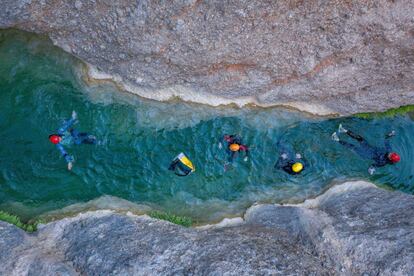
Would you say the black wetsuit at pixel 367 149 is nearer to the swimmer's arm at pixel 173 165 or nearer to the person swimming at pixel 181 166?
the person swimming at pixel 181 166

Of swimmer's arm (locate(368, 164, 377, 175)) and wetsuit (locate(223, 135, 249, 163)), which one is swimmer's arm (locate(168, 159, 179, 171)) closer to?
wetsuit (locate(223, 135, 249, 163))

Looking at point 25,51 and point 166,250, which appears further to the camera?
point 25,51

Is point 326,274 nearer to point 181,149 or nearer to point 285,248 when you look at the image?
point 285,248

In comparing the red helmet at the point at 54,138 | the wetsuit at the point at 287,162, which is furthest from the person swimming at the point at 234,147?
the red helmet at the point at 54,138

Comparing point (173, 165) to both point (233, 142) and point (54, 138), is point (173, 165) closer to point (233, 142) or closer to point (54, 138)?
point (233, 142)

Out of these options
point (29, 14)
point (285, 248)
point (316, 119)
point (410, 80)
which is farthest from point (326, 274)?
point (29, 14)

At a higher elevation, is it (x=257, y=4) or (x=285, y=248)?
(x=257, y=4)

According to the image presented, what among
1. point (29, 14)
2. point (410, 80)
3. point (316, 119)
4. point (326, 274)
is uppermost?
point (29, 14)
